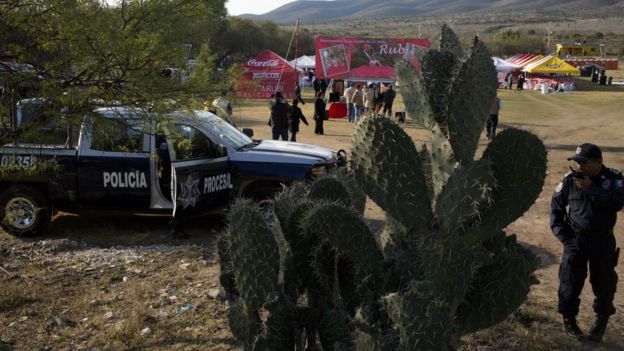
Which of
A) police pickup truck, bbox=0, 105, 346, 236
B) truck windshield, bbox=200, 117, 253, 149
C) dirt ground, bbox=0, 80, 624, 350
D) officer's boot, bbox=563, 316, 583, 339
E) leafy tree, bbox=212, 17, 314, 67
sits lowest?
dirt ground, bbox=0, 80, 624, 350

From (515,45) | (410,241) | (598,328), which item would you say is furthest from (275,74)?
(515,45)

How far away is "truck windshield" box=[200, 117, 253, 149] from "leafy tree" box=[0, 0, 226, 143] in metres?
3.27

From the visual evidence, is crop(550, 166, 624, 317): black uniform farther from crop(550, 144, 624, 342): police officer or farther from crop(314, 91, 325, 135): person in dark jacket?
crop(314, 91, 325, 135): person in dark jacket

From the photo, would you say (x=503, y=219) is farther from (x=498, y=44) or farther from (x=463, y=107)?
(x=498, y=44)

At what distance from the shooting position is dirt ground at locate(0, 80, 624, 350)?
16.0ft

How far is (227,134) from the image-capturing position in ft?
26.4

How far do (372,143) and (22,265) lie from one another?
536cm

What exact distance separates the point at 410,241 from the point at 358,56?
73.8 ft

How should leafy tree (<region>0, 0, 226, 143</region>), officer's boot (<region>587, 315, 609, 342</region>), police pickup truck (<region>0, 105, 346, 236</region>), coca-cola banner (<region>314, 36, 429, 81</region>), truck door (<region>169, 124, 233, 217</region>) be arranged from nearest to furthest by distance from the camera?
1. leafy tree (<region>0, 0, 226, 143</region>)
2. officer's boot (<region>587, 315, 609, 342</region>)
3. truck door (<region>169, 124, 233, 217</region>)
4. police pickup truck (<region>0, 105, 346, 236</region>)
5. coca-cola banner (<region>314, 36, 429, 81</region>)

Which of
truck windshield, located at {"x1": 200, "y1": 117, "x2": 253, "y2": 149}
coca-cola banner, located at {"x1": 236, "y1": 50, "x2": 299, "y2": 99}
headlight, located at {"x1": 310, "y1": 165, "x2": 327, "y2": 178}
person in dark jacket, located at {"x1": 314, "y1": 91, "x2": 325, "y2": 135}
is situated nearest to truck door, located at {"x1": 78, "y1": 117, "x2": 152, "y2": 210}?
truck windshield, located at {"x1": 200, "y1": 117, "x2": 253, "y2": 149}

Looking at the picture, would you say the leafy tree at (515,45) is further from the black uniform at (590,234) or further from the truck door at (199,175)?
the black uniform at (590,234)

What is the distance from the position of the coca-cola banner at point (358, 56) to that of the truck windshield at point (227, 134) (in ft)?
54.4

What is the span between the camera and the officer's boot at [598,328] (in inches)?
185

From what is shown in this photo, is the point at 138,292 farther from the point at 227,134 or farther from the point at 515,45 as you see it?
the point at 515,45
